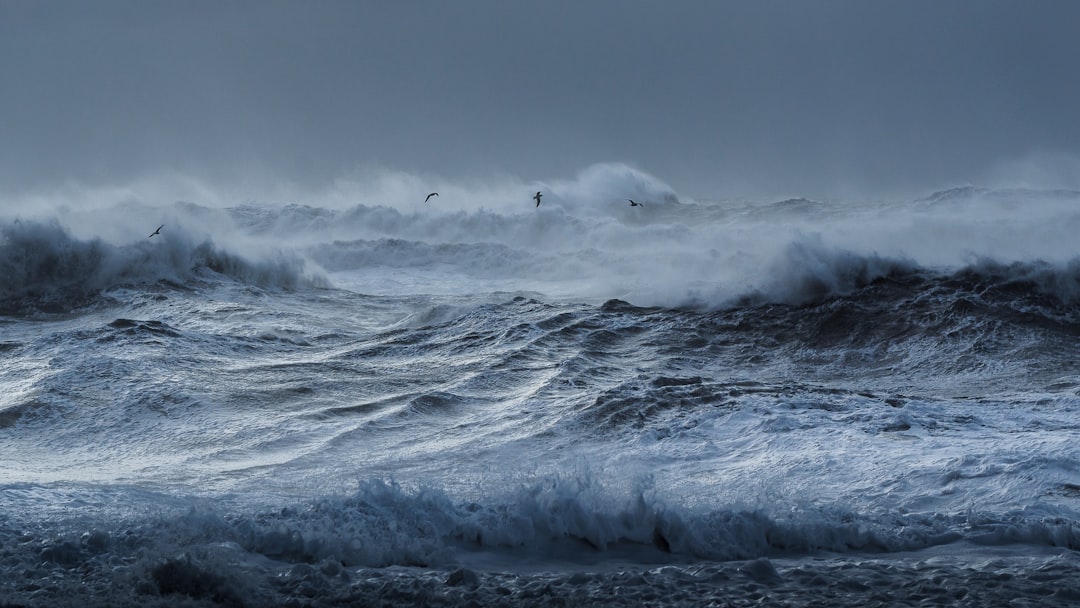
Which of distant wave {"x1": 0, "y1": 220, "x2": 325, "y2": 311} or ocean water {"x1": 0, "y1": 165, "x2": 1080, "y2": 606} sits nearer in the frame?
ocean water {"x1": 0, "y1": 165, "x2": 1080, "y2": 606}

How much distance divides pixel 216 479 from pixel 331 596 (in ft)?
8.29

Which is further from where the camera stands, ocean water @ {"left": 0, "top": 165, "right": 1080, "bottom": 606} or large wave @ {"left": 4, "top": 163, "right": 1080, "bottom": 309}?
large wave @ {"left": 4, "top": 163, "right": 1080, "bottom": 309}

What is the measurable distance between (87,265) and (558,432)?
44.8 feet

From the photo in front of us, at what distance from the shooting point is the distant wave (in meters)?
18.1

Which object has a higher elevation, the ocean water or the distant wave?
the distant wave

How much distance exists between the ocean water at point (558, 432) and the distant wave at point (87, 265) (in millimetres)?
85

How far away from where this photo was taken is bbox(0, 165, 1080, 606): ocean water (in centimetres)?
561

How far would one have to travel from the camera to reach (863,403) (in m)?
9.75

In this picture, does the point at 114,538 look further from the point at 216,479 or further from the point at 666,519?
the point at 666,519

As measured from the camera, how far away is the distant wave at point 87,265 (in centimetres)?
1814

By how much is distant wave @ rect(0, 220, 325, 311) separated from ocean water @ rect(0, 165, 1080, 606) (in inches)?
3.3

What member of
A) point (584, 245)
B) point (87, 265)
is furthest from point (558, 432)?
point (584, 245)

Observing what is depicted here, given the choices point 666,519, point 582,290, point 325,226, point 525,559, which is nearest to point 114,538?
point 525,559

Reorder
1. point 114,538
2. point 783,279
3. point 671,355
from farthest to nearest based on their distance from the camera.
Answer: point 783,279, point 671,355, point 114,538
